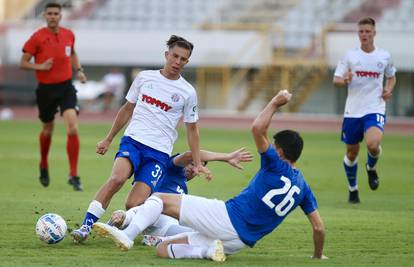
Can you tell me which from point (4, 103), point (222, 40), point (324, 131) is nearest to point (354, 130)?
point (324, 131)

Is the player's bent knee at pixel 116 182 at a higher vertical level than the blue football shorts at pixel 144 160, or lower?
lower

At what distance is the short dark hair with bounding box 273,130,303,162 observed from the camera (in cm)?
881

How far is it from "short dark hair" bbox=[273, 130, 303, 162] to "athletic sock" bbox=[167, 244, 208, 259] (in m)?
1.14

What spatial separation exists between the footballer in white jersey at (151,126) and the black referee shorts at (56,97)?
16.5 feet

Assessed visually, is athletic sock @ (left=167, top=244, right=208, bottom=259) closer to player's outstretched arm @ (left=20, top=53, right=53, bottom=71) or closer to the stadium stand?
player's outstretched arm @ (left=20, top=53, right=53, bottom=71)

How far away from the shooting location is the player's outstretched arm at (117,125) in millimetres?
10445

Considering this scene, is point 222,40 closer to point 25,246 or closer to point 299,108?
point 299,108


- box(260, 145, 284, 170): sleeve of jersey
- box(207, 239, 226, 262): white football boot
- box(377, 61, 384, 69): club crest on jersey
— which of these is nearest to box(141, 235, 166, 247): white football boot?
box(207, 239, 226, 262): white football boot

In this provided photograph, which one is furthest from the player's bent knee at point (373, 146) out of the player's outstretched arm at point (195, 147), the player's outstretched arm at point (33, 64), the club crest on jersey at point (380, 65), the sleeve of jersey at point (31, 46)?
the sleeve of jersey at point (31, 46)

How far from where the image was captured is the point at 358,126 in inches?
588

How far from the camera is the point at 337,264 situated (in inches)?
354

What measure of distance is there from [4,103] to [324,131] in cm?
1545

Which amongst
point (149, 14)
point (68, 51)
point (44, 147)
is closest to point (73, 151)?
point (44, 147)

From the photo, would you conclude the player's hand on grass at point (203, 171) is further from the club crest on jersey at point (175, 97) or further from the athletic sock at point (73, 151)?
the athletic sock at point (73, 151)
